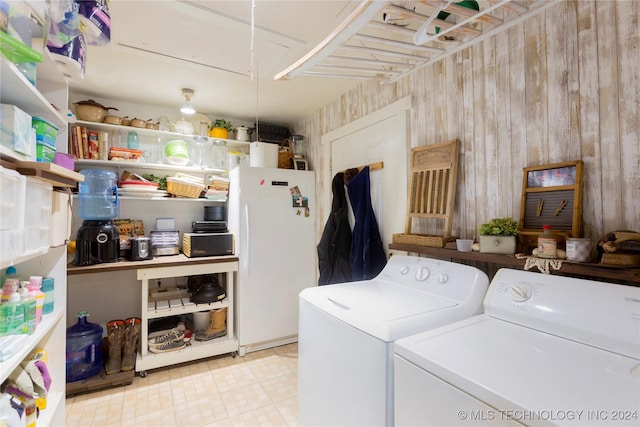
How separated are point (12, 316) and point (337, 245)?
6.19ft

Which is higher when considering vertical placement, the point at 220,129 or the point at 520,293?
the point at 220,129

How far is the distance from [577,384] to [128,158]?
3239 mm

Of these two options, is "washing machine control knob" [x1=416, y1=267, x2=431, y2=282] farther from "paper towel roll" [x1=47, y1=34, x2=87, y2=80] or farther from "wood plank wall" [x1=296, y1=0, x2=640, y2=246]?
"paper towel roll" [x1=47, y1=34, x2=87, y2=80]

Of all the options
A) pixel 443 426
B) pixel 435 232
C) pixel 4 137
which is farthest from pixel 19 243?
pixel 435 232

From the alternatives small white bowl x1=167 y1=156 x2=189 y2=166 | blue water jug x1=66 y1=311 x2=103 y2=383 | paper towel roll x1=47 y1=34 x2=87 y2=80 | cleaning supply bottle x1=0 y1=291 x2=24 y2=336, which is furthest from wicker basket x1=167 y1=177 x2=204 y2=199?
cleaning supply bottle x1=0 y1=291 x2=24 y2=336

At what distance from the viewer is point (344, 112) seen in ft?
8.95

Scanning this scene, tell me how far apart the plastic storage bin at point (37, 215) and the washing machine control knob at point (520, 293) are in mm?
1708

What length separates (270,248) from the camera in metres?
→ 2.86

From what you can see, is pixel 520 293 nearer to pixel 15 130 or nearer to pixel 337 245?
pixel 337 245

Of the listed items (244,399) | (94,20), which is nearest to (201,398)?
(244,399)

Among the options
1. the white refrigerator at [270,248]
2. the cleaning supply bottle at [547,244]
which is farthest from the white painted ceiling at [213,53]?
the cleaning supply bottle at [547,244]

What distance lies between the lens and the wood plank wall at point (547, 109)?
112cm

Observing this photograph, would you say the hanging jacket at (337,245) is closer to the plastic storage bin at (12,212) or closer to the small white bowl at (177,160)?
the small white bowl at (177,160)

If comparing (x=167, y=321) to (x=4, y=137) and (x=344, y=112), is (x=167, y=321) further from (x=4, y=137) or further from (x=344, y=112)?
(x=344, y=112)
